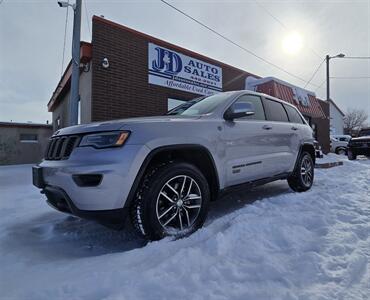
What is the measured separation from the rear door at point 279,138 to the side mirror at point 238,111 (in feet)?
2.61

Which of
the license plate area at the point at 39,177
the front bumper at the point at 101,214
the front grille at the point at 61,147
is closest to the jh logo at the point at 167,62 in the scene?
the front grille at the point at 61,147

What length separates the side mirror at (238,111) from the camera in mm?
3693

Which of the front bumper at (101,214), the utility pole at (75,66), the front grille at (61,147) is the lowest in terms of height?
the front bumper at (101,214)

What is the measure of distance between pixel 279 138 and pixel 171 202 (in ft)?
8.45

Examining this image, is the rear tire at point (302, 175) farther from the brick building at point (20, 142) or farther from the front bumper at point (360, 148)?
the brick building at point (20, 142)

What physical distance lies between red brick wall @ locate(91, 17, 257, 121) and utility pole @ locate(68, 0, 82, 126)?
1.98 feet

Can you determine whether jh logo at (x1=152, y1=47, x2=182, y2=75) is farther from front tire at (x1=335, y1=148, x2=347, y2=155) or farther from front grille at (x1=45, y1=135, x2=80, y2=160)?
front tire at (x1=335, y1=148, x2=347, y2=155)

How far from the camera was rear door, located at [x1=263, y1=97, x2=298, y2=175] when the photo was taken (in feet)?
15.1

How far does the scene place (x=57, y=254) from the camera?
2.82 m

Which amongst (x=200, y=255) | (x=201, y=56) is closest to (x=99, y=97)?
(x=201, y=56)

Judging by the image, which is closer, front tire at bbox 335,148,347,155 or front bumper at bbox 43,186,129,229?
front bumper at bbox 43,186,129,229

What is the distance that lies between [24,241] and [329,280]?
9.97 ft

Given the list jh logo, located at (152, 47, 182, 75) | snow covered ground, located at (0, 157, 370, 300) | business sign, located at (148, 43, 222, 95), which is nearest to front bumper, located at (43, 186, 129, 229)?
snow covered ground, located at (0, 157, 370, 300)

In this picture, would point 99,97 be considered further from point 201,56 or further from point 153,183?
point 153,183
